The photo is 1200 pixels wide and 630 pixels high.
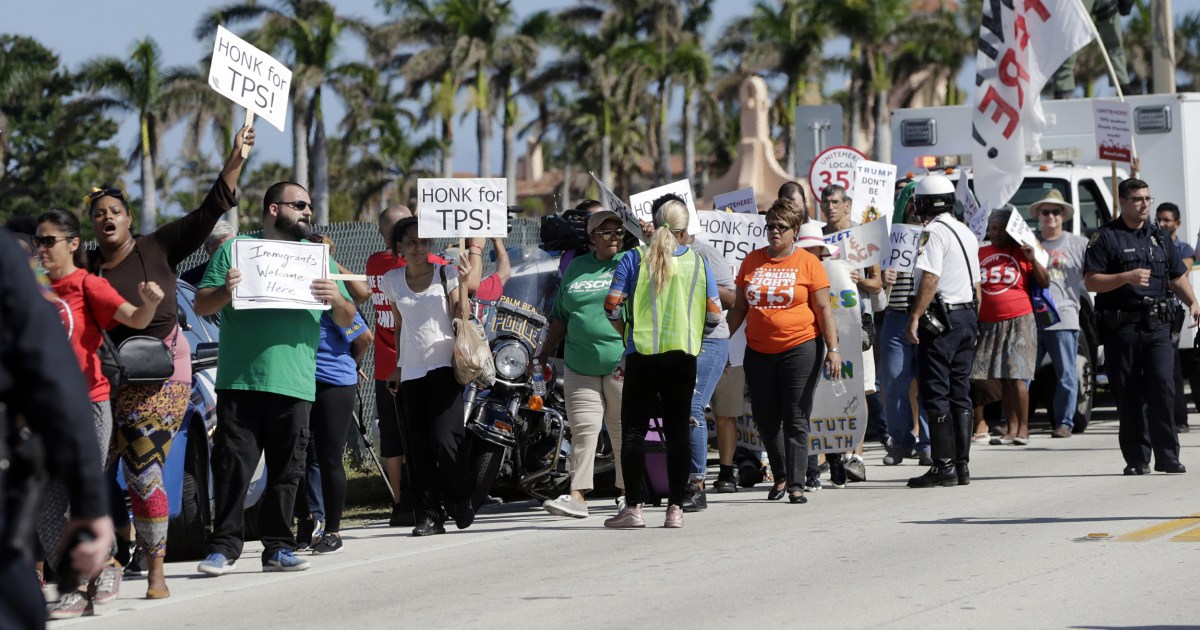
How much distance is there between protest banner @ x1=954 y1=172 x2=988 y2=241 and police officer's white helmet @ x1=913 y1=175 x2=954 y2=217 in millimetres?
1603

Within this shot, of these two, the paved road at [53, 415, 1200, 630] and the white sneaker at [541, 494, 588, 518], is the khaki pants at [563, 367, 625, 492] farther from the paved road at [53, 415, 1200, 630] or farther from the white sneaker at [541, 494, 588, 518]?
the paved road at [53, 415, 1200, 630]

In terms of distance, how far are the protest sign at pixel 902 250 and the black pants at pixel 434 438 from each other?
4.28 m

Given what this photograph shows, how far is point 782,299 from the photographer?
1097cm

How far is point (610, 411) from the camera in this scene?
1045 centimetres

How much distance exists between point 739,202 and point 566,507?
463 cm

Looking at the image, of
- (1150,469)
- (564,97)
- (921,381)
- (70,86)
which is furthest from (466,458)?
(564,97)

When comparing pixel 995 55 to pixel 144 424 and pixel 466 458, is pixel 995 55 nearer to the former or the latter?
pixel 466 458

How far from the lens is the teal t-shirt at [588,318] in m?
10.4

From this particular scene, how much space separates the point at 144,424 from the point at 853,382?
5.49 metres

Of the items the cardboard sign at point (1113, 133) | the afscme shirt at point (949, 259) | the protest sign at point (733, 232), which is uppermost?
the cardboard sign at point (1113, 133)

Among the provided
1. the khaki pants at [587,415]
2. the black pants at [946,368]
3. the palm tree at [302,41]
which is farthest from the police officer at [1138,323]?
the palm tree at [302,41]

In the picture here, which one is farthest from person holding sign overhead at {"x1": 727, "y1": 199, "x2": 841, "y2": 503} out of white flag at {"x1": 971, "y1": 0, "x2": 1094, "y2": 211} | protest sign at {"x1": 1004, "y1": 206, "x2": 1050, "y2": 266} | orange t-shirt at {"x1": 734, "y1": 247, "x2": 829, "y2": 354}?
white flag at {"x1": 971, "y1": 0, "x2": 1094, "y2": 211}

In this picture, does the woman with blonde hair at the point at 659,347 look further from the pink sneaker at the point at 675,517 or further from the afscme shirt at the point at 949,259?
the afscme shirt at the point at 949,259

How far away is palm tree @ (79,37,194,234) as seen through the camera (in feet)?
183
